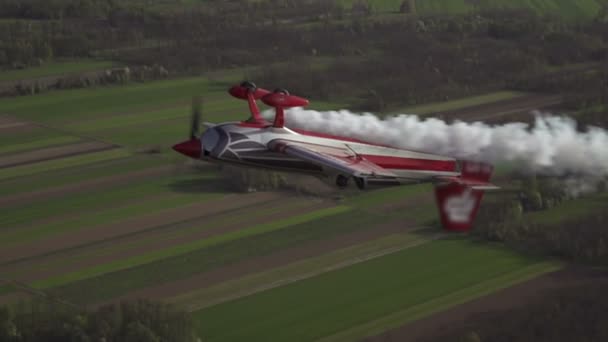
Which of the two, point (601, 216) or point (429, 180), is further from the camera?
point (601, 216)

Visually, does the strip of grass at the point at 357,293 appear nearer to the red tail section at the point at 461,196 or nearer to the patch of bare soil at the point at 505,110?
the red tail section at the point at 461,196

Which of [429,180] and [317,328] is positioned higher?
[429,180]

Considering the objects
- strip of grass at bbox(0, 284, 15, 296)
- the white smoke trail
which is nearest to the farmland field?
strip of grass at bbox(0, 284, 15, 296)

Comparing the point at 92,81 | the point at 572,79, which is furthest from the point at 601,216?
the point at 92,81

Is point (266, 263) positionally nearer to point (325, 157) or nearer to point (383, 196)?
point (383, 196)

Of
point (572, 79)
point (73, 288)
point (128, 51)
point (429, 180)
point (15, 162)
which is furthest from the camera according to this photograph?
point (128, 51)

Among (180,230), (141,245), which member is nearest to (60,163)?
(180,230)

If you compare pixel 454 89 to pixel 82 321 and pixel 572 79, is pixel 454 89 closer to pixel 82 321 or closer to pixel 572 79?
pixel 572 79
